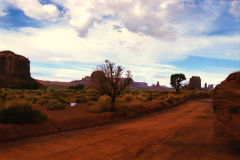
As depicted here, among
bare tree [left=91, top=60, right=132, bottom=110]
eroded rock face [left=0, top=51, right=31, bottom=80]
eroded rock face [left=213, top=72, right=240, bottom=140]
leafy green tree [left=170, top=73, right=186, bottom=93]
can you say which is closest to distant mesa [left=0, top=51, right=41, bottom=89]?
eroded rock face [left=0, top=51, right=31, bottom=80]

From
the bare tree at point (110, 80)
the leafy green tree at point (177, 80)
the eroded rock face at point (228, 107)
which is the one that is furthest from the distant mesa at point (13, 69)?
the eroded rock face at point (228, 107)

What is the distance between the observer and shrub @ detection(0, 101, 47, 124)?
8.73 m

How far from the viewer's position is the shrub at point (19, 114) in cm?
873

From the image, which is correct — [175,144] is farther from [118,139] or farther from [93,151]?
[93,151]

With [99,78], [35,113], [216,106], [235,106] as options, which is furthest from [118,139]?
[99,78]

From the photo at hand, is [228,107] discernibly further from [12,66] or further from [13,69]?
[12,66]

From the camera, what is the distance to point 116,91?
58.5 feet

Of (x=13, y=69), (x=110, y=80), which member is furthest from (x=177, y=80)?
(x=13, y=69)

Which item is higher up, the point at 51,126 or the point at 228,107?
the point at 228,107

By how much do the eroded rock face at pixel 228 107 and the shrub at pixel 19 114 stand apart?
9.18 meters

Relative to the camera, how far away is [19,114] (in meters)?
9.09

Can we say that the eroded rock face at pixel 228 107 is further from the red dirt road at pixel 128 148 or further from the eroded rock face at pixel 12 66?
the eroded rock face at pixel 12 66

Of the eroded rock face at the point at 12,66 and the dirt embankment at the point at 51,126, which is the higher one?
the eroded rock face at the point at 12,66

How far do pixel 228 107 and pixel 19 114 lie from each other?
9.92m
